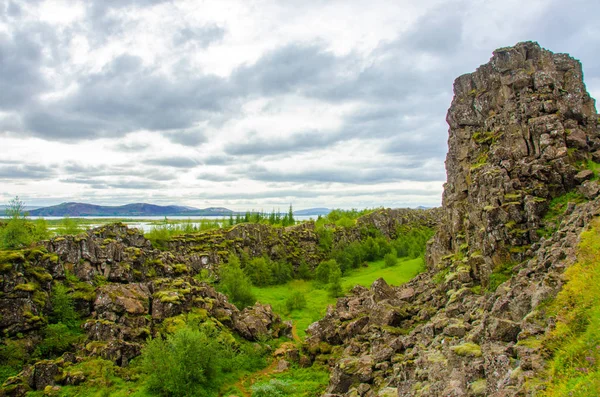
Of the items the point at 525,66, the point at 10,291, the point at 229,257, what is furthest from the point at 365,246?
the point at 10,291

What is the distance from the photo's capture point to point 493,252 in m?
31.9

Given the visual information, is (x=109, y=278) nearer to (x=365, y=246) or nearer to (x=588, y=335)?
(x=588, y=335)

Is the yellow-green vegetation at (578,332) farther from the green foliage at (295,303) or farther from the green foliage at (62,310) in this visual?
the green foliage at (295,303)

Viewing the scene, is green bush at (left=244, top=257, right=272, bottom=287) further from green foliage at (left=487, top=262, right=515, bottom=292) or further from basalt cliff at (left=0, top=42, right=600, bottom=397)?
green foliage at (left=487, top=262, right=515, bottom=292)

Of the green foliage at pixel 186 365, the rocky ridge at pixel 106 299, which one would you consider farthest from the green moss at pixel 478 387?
the rocky ridge at pixel 106 299

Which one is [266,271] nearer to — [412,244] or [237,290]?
[237,290]

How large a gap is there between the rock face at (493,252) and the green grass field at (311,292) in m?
21.4

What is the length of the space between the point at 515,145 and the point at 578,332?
27131 mm

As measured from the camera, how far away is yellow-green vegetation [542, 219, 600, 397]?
35.4ft

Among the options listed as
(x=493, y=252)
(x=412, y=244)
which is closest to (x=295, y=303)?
(x=493, y=252)

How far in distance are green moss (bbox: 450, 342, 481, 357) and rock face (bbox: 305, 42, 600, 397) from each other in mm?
50

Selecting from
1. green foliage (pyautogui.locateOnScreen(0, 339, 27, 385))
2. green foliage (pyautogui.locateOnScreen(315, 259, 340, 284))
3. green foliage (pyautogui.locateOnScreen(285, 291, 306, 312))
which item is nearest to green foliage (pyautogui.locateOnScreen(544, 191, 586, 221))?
green foliage (pyautogui.locateOnScreen(0, 339, 27, 385))

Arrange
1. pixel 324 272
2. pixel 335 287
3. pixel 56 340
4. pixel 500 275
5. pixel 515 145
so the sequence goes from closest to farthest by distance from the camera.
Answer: pixel 500 275, pixel 515 145, pixel 56 340, pixel 335 287, pixel 324 272

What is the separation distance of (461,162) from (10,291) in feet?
192
